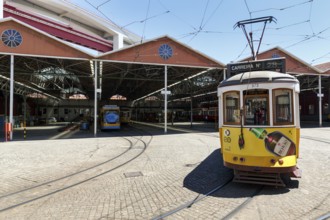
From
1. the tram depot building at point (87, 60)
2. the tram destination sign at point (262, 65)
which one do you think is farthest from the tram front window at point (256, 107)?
the tram depot building at point (87, 60)

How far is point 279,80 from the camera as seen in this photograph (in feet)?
20.9

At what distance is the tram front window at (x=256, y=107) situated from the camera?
644cm

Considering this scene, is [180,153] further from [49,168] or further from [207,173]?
[49,168]

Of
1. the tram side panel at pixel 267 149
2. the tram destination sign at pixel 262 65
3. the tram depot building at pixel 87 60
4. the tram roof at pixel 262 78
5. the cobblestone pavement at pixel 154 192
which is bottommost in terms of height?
the cobblestone pavement at pixel 154 192

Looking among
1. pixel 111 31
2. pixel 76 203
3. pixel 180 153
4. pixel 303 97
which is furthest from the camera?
pixel 303 97

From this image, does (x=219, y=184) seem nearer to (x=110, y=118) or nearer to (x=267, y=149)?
(x=267, y=149)

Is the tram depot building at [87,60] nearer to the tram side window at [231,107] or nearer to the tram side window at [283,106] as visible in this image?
the tram side window at [231,107]

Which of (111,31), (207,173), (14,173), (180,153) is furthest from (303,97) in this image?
(14,173)

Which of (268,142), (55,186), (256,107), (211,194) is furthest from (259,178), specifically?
(55,186)

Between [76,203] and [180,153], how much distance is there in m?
7.05

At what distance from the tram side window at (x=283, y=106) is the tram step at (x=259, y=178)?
1.38m

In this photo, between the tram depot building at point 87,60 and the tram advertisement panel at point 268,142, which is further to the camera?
the tram depot building at point 87,60

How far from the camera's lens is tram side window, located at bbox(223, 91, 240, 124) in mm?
6727

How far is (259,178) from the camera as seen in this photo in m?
6.42
